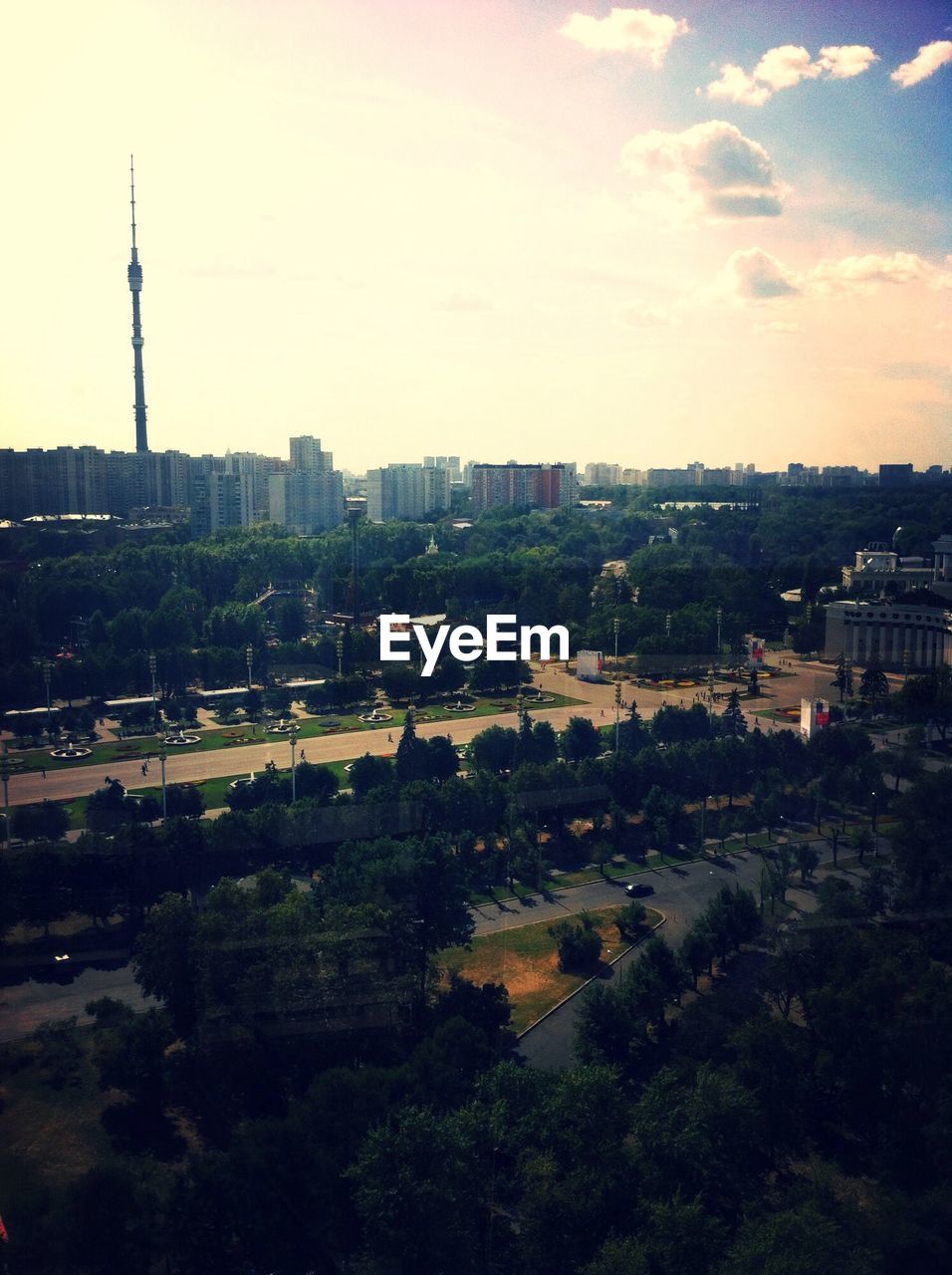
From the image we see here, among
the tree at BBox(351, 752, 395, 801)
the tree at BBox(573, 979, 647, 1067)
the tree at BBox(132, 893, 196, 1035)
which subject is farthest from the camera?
the tree at BBox(351, 752, 395, 801)

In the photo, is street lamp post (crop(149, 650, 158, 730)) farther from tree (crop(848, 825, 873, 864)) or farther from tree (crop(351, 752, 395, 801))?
tree (crop(848, 825, 873, 864))

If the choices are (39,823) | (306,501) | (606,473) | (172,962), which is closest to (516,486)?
(306,501)

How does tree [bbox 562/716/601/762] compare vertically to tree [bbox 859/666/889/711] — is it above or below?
below

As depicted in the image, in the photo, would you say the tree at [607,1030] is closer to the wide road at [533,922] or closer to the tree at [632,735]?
the wide road at [533,922]

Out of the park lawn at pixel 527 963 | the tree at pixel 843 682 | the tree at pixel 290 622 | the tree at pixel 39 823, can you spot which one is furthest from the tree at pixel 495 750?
the tree at pixel 290 622

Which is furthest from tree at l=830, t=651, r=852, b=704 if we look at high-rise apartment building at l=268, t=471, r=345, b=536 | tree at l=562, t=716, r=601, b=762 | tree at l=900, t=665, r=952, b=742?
high-rise apartment building at l=268, t=471, r=345, b=536

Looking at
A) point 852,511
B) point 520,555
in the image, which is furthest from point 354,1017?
point 852,511
